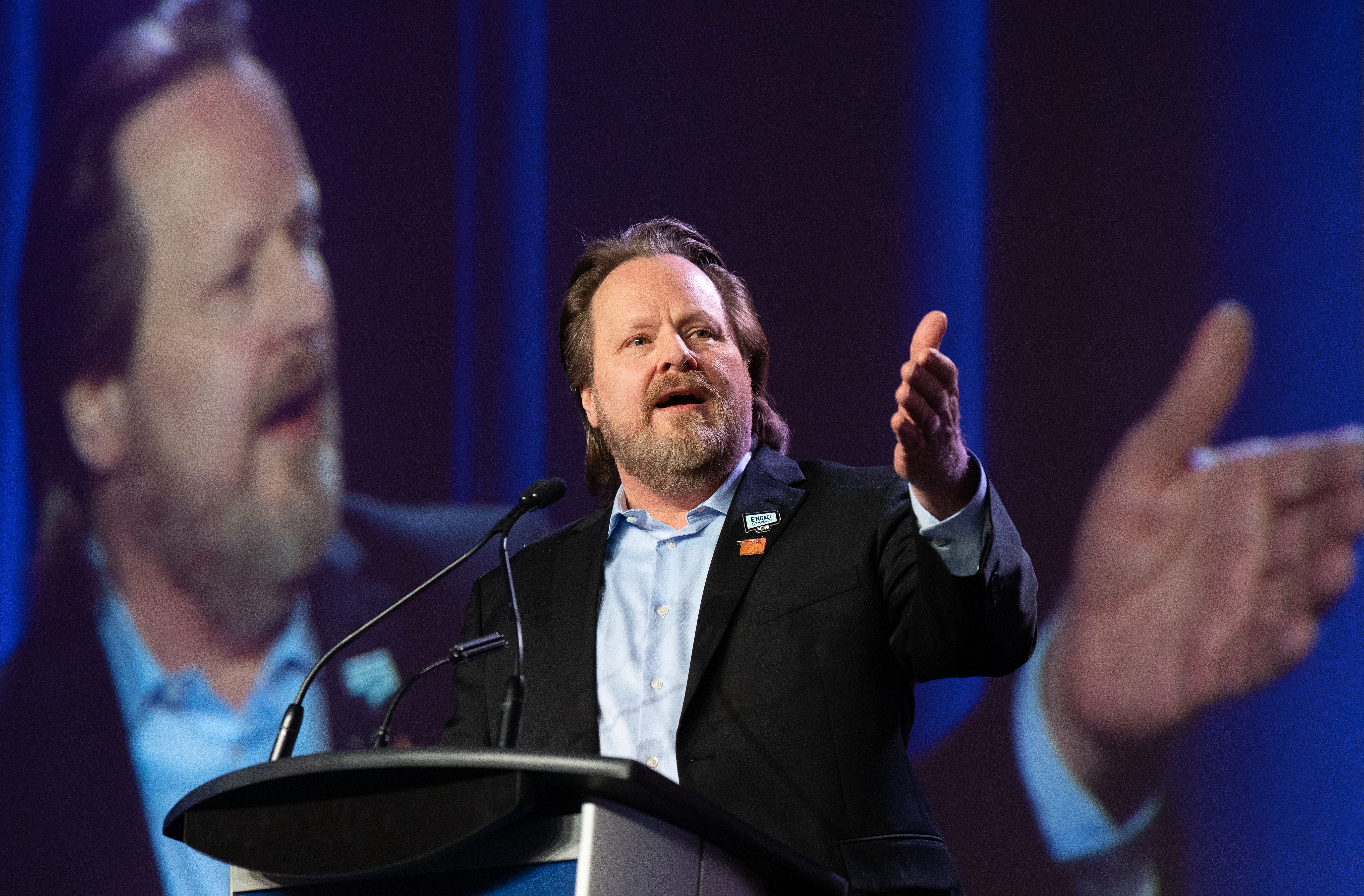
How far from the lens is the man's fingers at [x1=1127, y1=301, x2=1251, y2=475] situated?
3.04 metres

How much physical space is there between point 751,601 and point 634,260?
868mm

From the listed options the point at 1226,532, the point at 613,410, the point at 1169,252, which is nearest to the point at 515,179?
the point at 613,410

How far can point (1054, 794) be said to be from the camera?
296 cm

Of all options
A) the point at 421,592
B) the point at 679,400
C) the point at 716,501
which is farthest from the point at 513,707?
the point at 679,400

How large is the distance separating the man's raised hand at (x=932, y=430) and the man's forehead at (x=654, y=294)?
2.79ft

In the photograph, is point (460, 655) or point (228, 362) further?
point (228, 362)

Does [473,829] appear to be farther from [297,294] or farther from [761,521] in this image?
[297,294]

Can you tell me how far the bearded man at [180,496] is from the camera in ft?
10.3

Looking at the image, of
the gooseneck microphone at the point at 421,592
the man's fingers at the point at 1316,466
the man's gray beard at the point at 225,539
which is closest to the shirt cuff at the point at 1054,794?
the man's fingers at the point at 1316,466

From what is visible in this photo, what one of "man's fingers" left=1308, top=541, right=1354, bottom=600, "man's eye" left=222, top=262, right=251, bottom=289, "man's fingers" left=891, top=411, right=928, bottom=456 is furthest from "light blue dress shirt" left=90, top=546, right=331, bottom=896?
"man's fingers" left=1308, top=541, right=1354, bottom=600

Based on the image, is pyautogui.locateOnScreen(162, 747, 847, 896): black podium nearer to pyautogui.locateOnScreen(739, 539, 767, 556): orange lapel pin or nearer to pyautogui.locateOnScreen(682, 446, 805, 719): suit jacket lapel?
pyautogui.locateOnScreen(682, 446, 805, 719): suit jacket lapel

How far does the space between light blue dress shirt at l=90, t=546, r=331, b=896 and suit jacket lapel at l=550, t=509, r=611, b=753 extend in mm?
1344

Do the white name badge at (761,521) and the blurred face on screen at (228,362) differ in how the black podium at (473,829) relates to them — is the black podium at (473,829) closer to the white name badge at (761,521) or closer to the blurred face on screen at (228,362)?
the white name badge at (761,521)

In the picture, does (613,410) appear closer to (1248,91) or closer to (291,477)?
(291,477)
